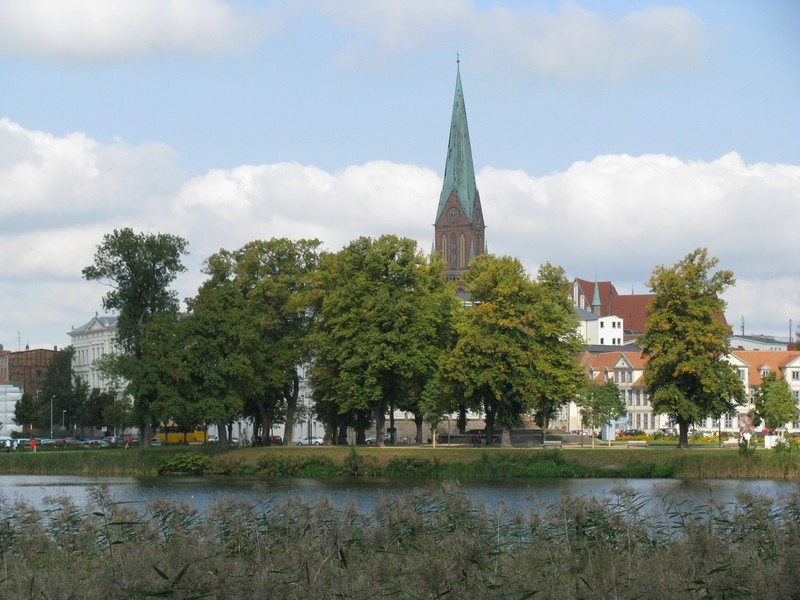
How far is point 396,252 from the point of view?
72688 millimetres

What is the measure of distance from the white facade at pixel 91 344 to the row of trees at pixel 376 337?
93264mm

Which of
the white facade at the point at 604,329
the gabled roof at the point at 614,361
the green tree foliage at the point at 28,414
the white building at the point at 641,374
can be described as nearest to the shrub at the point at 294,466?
the white building at the point at 641,374

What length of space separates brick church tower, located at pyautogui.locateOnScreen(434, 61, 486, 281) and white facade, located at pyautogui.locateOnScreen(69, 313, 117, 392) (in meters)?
47.0

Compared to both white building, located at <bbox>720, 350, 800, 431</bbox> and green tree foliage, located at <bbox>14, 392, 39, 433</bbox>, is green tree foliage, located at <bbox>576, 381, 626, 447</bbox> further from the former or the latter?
green tree foliage, located at <bbox>14, 392, 39, 433</bbox>

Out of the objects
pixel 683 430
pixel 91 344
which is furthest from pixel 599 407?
pixel 91 344

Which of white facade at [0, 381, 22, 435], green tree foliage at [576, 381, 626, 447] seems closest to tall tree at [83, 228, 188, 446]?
green tree foliage at [576, 381, 626, 447]

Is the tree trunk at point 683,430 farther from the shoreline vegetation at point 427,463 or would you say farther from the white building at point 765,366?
the white building at point 765,366

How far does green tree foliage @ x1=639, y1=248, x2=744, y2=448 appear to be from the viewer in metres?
66.9

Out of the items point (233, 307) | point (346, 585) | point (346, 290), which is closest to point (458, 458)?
point (346, 290)

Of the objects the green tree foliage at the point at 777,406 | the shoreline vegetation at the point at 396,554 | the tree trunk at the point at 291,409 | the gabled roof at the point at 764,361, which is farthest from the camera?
the gabled roof at the point at 764,361

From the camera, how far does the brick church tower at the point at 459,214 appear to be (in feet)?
614

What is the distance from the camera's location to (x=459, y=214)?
194 m

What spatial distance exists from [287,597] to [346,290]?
5502cm

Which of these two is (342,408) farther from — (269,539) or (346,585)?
(346,585)
